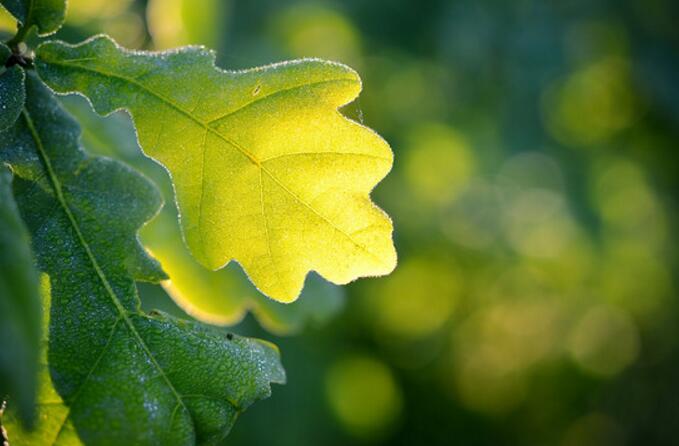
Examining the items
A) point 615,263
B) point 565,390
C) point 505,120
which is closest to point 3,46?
point 505,120

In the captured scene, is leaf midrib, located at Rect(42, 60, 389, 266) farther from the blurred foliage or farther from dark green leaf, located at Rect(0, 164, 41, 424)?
the blurred foliage

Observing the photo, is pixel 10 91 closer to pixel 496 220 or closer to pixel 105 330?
pixel 105 330

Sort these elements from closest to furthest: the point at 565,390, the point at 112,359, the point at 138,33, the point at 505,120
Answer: the point at 112,359, the point at 138,33, the point at 505,120, the point at 565,390

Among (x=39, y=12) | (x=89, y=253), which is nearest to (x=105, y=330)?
(x=89, y=253)

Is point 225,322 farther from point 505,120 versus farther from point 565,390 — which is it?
point 565,390

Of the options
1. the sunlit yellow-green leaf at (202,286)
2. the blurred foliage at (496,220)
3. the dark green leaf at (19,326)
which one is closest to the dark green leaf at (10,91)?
the dark green leaf at (19,326)

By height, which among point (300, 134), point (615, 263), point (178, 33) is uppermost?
point (300, 134)
